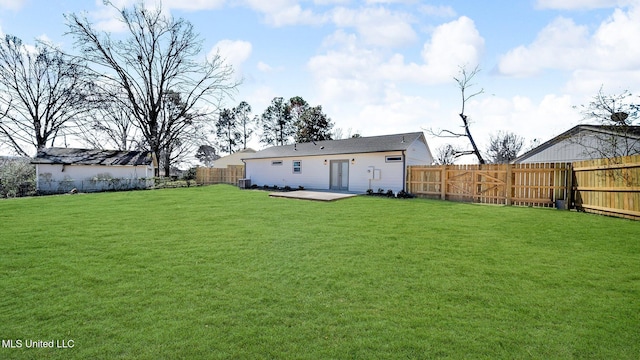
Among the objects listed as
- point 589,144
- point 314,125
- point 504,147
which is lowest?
point 589,144

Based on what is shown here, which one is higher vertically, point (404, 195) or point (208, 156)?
point (208, 156)

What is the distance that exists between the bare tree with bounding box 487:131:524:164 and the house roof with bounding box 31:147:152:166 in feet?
118

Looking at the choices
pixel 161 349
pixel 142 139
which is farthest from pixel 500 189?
pixel 142 139

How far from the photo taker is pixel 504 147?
32.7 m

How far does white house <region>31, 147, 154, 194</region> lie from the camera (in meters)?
19.6

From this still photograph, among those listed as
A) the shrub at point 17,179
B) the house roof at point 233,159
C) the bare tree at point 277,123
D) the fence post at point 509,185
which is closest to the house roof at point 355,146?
the fence post at point 509,185

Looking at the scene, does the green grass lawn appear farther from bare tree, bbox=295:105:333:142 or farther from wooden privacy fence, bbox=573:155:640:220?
bare tree, bbox=295:105:333:142

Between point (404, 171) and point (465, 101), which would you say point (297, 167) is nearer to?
point (404, 171)

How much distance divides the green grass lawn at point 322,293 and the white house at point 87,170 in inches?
653

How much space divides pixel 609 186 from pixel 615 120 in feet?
16.9

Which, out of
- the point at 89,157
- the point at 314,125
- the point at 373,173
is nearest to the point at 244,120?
the point at 314,125

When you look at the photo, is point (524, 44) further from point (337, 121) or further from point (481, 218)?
point (337, 121)

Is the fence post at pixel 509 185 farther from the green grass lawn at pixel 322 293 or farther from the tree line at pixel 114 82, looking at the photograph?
the tree line at pixel 114 82

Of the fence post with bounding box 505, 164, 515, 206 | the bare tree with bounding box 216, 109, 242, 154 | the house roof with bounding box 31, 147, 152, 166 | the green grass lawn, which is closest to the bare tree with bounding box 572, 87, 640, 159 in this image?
the fence post with bounding box 505, 164, 515, 206
